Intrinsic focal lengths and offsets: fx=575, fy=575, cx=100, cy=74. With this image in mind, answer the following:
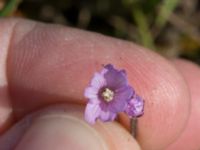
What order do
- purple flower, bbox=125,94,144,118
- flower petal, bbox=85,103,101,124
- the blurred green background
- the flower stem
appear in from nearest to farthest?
flower petal, bbox=85,103,101,124 → purple flower, bbox=125,94,144,118 → the flower stem → the blurred green background

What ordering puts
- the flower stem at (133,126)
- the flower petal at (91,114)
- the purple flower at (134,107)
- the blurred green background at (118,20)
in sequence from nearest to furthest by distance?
the flower petal at (91,114), the purple flower at (134,107), the flower stem at (133,126), the blurred green background at (118,20)

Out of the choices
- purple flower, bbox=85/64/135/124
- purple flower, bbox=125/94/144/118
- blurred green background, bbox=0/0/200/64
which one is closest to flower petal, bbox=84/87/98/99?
purple flower, bbox=85/64/135/124

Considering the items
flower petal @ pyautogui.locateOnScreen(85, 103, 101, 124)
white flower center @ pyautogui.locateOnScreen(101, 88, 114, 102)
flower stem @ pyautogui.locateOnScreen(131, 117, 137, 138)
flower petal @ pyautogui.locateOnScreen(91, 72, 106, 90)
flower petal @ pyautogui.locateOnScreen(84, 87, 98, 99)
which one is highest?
flower petal @ pyautogui.locateOnScreen(91, 72, 106, 90)

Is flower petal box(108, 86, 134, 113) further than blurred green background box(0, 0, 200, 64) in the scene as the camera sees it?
No

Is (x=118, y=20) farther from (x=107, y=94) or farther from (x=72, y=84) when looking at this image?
(x=107, y=94)

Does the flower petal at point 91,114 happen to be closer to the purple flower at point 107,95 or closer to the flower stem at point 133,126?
the purple flower at point 107,95

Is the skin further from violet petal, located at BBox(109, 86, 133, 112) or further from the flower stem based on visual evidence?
violet petal, located at BBox(109, 86, 133, 112)

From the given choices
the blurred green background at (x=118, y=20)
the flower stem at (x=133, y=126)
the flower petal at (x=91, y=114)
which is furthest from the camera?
the blurred green background at (x=118, y=20)

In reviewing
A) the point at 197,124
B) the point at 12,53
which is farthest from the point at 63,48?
the point at 197,124

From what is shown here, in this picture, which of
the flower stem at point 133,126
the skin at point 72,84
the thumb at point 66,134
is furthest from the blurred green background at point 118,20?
the thumb at point 66,134
